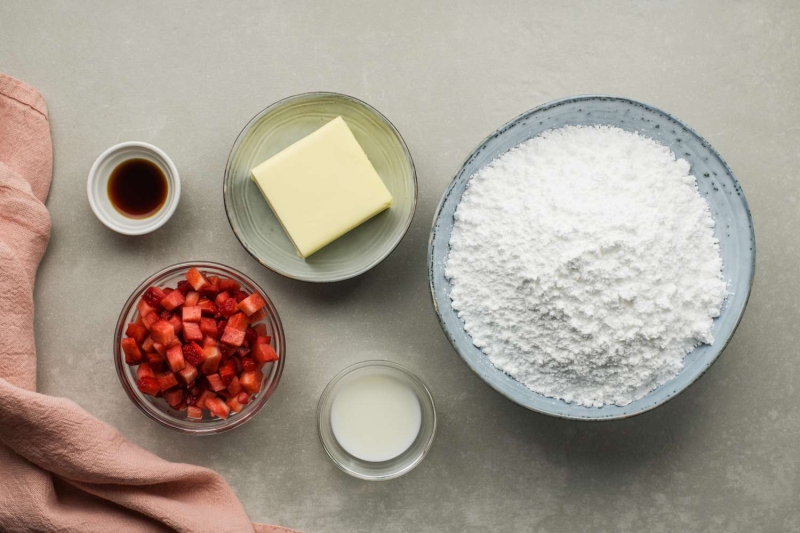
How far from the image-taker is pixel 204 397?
5.46 ft

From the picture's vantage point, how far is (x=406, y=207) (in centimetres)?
170

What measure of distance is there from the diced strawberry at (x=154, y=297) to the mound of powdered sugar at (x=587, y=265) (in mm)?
779

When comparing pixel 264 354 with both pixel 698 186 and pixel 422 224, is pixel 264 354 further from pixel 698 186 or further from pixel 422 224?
pixel 698 186

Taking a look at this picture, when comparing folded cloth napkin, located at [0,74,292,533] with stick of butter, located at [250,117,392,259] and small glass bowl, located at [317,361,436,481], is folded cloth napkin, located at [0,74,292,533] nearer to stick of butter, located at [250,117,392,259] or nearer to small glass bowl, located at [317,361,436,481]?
small glass bowl, located at [317,361,436,481]

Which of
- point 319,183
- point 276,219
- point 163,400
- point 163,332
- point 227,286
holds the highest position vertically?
point 319,183

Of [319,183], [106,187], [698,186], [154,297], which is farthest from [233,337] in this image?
[698,186]

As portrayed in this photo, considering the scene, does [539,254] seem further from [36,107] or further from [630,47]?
[36,107]

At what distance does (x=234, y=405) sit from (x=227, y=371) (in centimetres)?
10

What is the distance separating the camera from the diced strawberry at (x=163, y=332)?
1.59 metres

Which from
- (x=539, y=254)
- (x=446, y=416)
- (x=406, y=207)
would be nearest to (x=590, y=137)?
(x=539, y=254)

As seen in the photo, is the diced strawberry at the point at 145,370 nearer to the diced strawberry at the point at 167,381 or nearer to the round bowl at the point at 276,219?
the diced strawberry at the point at 167,381

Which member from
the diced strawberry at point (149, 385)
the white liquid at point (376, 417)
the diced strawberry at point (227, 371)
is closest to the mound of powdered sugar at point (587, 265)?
the white liquid at point (376, 417)

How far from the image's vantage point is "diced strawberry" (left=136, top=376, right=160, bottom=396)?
1.64m

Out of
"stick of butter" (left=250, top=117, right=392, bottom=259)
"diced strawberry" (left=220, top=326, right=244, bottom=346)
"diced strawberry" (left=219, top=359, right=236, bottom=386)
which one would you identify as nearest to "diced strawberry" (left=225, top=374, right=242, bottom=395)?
"diced strawberry" (left=219, top=359, right=236, bottom=386)
